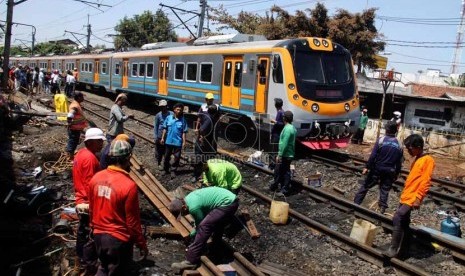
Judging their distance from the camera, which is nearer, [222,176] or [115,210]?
[115,210]

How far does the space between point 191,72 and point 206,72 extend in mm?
1337

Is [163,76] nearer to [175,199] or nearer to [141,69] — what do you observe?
[141,69]

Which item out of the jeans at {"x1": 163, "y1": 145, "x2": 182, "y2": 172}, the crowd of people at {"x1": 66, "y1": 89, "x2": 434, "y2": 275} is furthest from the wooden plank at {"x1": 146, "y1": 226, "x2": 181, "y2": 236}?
the jeans at {"x1": 163, "y1": 145, "x2": 182, "y2": 172}

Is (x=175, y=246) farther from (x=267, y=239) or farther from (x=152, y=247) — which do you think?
(x=267, y=239)

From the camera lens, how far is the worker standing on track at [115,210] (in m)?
3.86

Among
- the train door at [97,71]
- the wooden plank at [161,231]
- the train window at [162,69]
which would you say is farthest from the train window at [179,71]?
the train door at [97,71]

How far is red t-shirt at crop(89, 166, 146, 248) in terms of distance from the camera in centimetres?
385

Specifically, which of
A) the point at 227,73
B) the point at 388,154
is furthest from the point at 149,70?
the point at 388,154

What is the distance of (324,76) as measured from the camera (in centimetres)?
1186

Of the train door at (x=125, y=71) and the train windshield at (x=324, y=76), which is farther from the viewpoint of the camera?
the train door at (x=125, y=71)

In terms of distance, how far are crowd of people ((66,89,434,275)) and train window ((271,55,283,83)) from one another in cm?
278

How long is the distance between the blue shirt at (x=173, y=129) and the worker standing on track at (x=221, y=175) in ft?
11.3

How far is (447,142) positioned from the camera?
58.4 ft

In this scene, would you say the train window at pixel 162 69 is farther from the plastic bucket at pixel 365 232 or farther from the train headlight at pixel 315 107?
the plastic bucket at pixel 365 232
